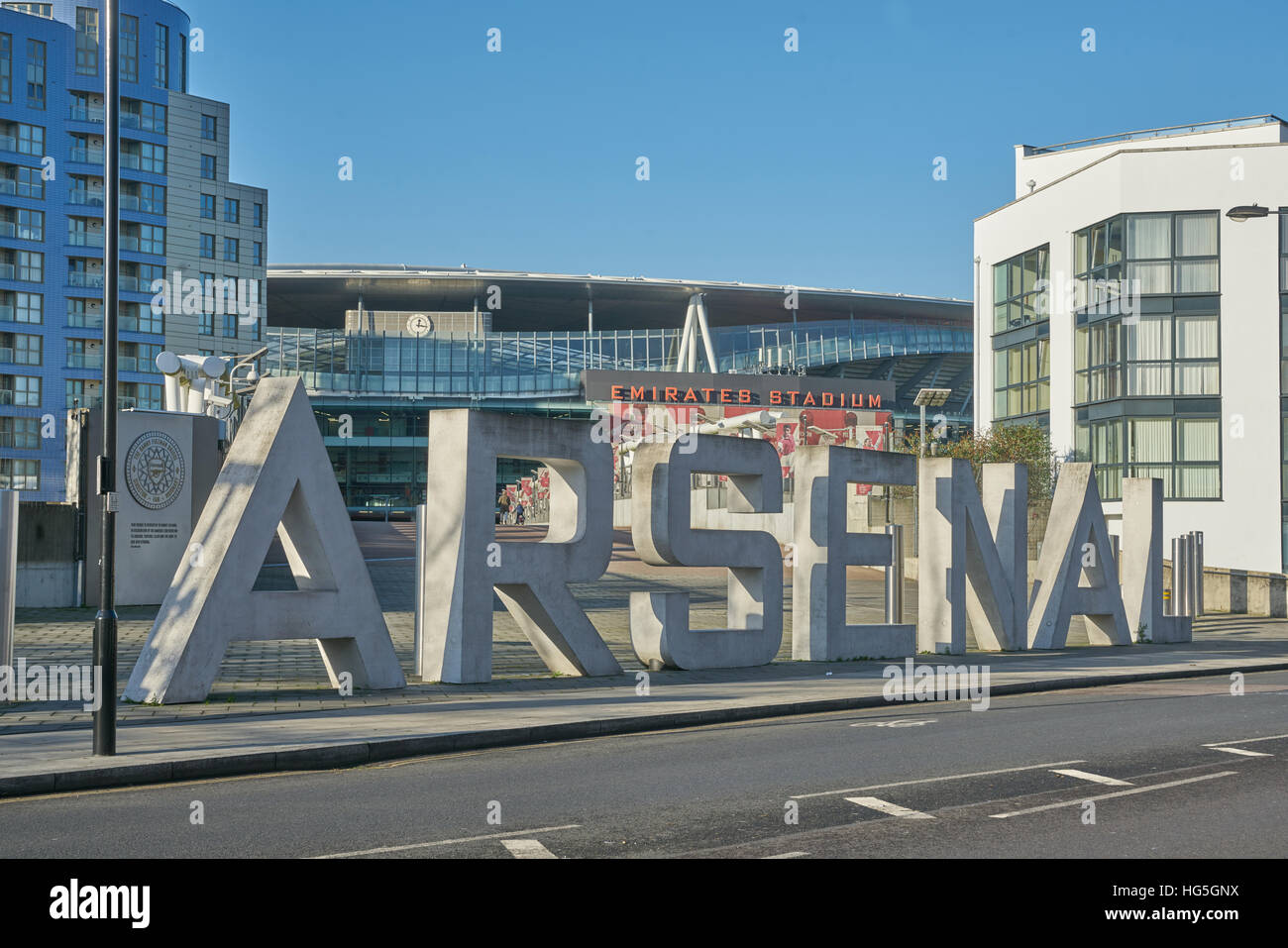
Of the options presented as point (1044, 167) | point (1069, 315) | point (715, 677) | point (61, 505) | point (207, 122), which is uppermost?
point (207, 122)

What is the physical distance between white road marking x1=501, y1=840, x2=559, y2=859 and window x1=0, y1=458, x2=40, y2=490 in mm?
82247

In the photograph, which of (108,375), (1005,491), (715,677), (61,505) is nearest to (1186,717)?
(715,677)

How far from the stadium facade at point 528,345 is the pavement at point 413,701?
68066 millimetres

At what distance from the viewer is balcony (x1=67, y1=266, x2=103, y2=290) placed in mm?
83650

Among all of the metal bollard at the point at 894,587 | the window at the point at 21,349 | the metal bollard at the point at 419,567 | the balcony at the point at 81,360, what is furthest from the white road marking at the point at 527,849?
the window at the point at 21,349

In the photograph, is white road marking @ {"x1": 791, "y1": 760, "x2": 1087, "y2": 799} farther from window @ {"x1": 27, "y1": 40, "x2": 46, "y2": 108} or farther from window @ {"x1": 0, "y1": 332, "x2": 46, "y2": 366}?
window @ {"x1": 27, "y1": 40, "x2": 46, "y2": 108}

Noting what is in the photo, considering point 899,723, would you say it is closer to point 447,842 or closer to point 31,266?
point 447,842

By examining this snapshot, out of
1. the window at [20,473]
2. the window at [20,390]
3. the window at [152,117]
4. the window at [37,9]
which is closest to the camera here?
the window at [20,473]

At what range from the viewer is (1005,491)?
21828 millimetres

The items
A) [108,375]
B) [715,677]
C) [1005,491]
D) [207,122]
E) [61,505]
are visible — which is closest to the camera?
[108,375]

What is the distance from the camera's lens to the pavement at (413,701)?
10.5 meters

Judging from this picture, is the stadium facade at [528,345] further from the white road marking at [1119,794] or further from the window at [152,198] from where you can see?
the white road marking at [1119,794]
